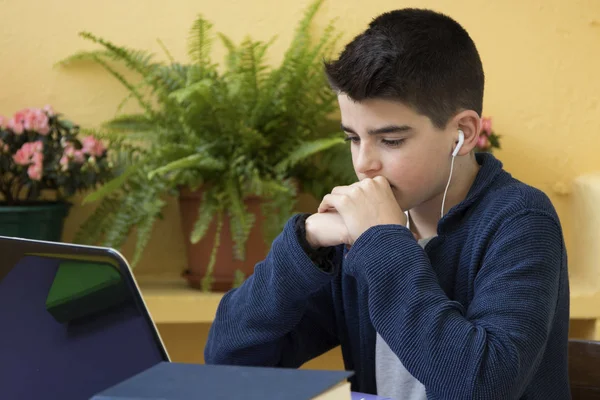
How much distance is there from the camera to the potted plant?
212 centimetres

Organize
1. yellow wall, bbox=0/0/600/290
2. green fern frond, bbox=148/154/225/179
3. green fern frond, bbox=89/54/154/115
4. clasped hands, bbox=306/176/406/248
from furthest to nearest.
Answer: yellow wall, bbox=0/0/600/290
green fern frond, bbox=89/54/154/115
green fern frond, bbox=148/154/225/179
clasped hands, bbox=306/176/406/248

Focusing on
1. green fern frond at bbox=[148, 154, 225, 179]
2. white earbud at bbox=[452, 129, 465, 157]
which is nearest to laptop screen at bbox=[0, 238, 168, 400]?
white earbud at bbox=[452, 129, 465, 157]

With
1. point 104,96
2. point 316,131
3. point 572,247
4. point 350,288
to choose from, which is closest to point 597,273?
point 572,247

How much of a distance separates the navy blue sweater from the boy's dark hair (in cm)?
15

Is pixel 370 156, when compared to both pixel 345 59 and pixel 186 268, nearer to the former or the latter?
pixel 345 59

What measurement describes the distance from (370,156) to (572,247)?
4.98 feet

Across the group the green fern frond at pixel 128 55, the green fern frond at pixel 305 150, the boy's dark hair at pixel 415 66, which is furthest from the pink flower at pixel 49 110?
the boy's dark hair at pixel 415 66

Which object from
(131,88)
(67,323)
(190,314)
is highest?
(131,88)

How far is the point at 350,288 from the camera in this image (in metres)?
1.41

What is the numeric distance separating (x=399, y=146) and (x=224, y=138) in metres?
1.03

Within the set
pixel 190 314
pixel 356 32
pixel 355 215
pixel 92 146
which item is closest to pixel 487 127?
pixel 356 32

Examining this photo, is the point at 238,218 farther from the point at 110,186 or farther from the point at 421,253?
the point at 421,253

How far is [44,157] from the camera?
2.15 metres

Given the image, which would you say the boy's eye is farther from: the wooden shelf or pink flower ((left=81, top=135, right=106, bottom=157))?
pink flower ((left=81, top=135, right=106, bottom=157))
